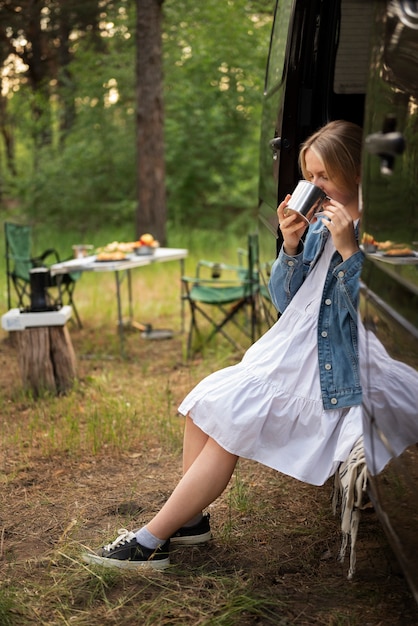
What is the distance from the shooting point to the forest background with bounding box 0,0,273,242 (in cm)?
1354

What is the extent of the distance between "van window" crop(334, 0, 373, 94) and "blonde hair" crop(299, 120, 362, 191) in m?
0.99

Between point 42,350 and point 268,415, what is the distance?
2753 mm

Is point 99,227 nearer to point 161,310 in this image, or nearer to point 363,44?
point 161,310

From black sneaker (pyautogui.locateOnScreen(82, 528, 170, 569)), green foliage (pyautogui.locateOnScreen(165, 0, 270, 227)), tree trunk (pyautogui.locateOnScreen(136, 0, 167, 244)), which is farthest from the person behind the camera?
green foliage (pyautogui.locateOnScreen(165, 0, 270, 227))

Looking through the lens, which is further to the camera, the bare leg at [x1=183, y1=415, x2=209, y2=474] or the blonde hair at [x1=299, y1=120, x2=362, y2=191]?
the bare leg at [x1=183, y1=415, x2=209, y2=474]

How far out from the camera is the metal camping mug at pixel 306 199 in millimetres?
A: 2414

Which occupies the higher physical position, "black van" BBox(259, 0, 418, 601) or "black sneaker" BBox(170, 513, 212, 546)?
"black van" BBox(259, 0, 418, 601)

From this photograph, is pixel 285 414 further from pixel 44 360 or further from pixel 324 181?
pixel 44 360

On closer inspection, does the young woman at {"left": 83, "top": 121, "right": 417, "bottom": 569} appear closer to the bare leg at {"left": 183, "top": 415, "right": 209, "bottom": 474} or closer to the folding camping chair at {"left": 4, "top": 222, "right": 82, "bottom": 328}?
the bare leg at {"left": 183, "top": 415, "right": 209, "bottom": 474}

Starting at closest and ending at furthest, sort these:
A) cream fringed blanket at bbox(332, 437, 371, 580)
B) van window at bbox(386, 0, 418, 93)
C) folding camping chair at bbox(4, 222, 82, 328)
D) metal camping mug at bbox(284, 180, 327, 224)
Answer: van window at bbox(386, 0, 418, 93)
cream fringed blanket at bbox(332, 437, 371, 580)
metal camping mug at bbox(284, 180, 327, 224)
folding camping chair at bbox(4, 222, 82, 328)

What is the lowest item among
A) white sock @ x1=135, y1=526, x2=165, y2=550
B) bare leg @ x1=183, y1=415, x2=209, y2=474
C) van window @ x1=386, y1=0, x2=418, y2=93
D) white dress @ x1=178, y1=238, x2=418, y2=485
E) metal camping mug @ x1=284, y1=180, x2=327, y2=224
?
white sock @ x1=135, y1=526, x2=165, y2=550

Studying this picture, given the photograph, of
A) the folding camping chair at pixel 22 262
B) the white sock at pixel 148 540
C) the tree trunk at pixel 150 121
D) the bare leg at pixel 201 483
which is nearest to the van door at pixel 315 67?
the bare leg at pixel 201 483

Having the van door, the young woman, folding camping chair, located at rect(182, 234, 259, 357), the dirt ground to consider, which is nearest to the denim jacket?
the young woman

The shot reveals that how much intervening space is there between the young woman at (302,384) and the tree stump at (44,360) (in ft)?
8.07
